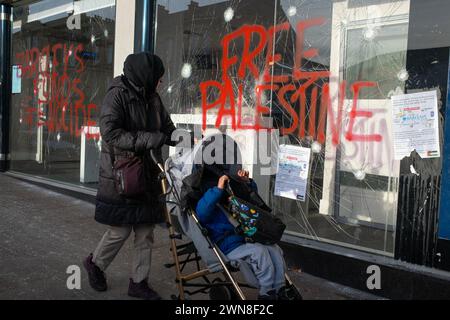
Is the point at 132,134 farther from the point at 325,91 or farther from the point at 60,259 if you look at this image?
the point at 325,91

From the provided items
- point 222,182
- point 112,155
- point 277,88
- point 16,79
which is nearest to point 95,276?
point 112,155

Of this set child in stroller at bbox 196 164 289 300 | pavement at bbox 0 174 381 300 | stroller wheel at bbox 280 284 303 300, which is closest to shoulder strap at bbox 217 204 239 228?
child in stroller at bbox 196 164 289 300

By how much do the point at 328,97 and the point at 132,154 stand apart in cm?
209

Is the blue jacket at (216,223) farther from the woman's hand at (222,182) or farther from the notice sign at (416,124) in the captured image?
the notice sign at (416,124)

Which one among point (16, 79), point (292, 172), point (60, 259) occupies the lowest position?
point (60, 259)

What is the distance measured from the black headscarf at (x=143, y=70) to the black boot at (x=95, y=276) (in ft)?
4.82

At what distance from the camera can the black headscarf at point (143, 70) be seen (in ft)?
11.1

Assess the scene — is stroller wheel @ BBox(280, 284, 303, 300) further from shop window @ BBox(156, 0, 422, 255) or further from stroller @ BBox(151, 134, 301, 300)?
shop window @ BBox(156, 0, 422, 255)

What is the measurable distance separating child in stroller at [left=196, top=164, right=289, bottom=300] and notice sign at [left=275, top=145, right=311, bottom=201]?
1.41m

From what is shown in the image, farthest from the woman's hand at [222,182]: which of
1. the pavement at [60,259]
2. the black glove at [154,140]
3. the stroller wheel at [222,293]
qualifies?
the pavement at [60,259]

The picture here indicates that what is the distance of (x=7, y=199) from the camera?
279 inches

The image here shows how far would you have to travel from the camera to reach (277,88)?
4832 mm

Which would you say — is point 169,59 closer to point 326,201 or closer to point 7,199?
point 326,201
